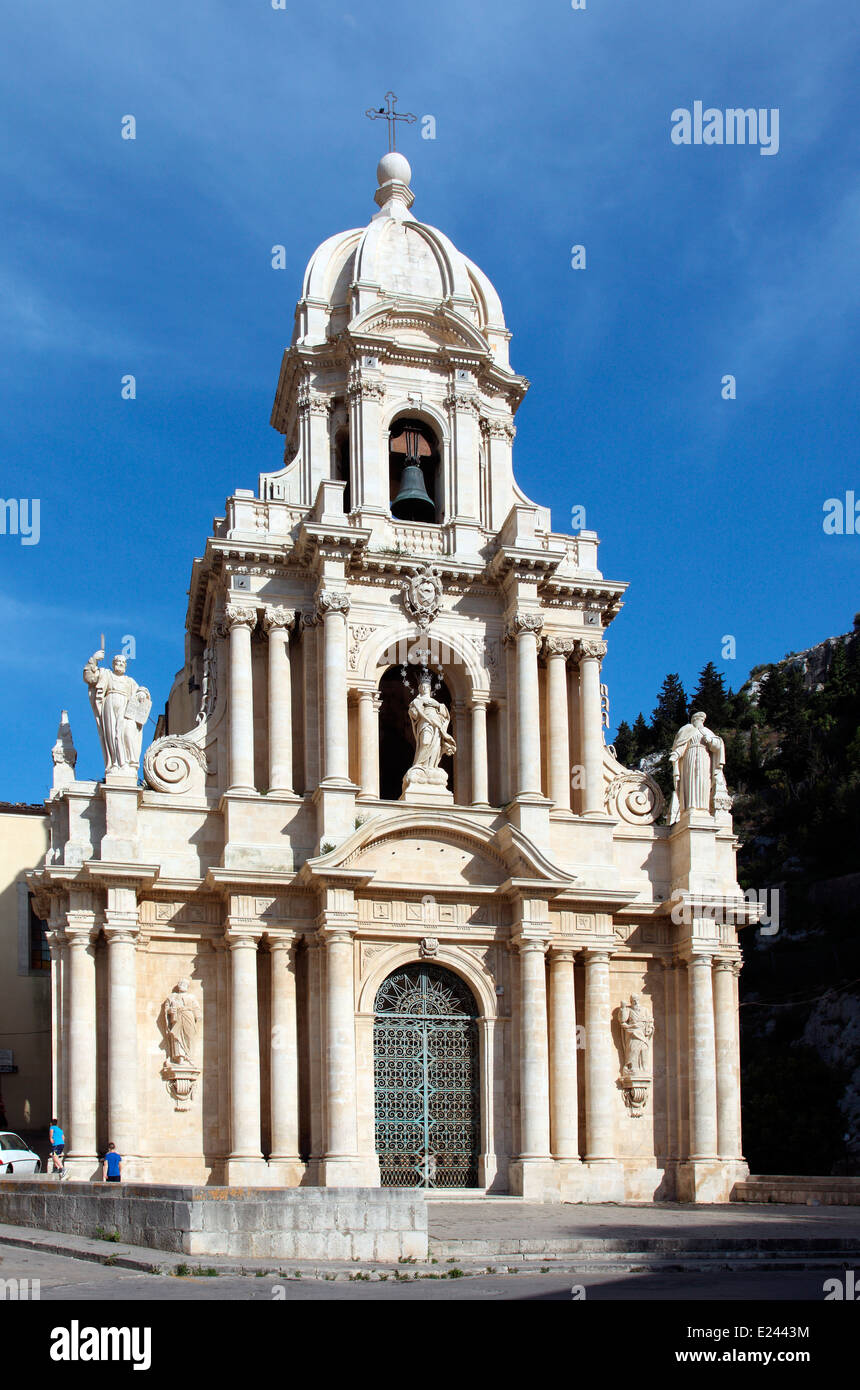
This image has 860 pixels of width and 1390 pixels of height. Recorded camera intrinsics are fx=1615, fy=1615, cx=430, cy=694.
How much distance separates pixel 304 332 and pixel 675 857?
564 inches

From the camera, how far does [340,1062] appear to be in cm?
2986

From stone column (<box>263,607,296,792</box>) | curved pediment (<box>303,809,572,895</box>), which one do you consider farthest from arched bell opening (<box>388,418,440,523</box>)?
curved pediment (<box>303,809,572,895</box>)

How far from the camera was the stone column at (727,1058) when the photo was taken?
1286 inches

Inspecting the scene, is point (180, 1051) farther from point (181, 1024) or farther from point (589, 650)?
point (589, 650)

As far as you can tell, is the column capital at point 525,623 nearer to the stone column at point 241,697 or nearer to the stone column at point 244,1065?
the stone column at point 241,697

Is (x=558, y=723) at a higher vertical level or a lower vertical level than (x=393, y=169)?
lower

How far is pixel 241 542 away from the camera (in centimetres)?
3306

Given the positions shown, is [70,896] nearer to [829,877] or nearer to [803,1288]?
[803,1288]

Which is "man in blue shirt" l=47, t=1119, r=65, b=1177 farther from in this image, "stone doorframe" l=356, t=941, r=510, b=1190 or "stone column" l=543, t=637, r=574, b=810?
"stone column" l=543, t=637, r=574, b=810

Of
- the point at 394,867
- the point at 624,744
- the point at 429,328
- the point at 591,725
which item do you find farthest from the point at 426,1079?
the point at 624,744

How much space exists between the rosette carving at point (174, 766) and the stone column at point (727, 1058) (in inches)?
449

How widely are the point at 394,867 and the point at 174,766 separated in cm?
502

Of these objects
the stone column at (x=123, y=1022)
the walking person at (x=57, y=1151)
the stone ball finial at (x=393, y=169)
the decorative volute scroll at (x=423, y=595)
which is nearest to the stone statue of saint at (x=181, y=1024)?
the stone column at (x=123, y=1022)

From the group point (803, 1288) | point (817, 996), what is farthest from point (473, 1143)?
point (817, 996)
